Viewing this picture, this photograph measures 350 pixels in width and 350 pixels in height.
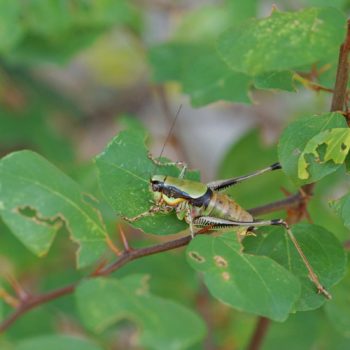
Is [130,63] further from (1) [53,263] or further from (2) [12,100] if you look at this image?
(1) [53,263]

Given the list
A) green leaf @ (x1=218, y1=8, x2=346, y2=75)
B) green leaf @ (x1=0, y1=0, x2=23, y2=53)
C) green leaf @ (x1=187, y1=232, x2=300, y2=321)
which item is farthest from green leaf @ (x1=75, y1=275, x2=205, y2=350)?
green leaf @ (x1=0, y1=0, x2=23, y2=53)

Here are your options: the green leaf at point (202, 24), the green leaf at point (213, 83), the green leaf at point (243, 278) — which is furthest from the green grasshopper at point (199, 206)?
the green leaf at point (202, 24)

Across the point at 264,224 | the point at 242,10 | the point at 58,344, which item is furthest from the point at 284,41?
the point at 242,10

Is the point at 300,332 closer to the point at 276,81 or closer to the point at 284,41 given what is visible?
the point at 276,81

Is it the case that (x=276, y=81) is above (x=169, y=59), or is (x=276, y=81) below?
above

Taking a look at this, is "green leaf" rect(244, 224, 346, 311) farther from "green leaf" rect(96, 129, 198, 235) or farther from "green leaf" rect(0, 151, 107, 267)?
"green leaf" rect(0, 151, 107, 267)

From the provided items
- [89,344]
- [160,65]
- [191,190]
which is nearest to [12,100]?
[160,65]
